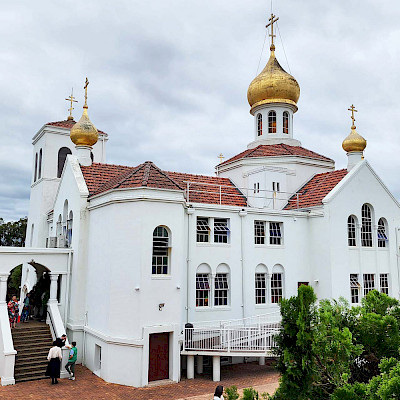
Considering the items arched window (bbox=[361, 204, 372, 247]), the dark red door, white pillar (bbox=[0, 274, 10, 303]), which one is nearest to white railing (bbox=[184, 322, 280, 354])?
the dark red door

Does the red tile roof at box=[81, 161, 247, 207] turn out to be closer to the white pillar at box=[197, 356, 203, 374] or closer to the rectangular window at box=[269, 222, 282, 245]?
the rectangular window at box=[269, 222, 282, 245]

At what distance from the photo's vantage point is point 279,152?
1036 inches

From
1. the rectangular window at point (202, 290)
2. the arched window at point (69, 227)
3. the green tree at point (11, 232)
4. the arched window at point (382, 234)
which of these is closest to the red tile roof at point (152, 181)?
the arched window at point (69, 227)

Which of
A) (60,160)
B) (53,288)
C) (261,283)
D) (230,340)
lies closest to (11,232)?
(60,160)

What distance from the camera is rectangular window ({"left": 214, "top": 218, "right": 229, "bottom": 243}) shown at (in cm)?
2019

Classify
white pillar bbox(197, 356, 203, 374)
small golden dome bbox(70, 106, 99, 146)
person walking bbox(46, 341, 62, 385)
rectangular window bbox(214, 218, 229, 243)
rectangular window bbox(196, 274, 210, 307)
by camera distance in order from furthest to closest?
small golden dome bbox(70, 106, 99, 146)
rectangular window bbox(214, 218, 229, 243)
rectangular window bbox(196, 274, 210, 307)
white pillar bbox(197, 356, 203, 374)
person walking bbox(46, 341, 62, 385)

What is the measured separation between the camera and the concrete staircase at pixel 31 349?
16203mm

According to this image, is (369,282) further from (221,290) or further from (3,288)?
(3,288)

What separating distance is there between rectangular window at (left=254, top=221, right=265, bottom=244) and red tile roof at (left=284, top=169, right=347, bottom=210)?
3.21 metres

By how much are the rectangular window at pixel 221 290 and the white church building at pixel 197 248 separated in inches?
2.9

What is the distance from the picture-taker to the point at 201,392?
14.8 meters

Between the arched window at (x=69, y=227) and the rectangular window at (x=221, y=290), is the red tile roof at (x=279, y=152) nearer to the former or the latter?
the rectangular window at (x=221, y=290)

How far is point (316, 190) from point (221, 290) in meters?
8.95

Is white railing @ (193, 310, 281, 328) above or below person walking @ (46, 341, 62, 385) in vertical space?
above
